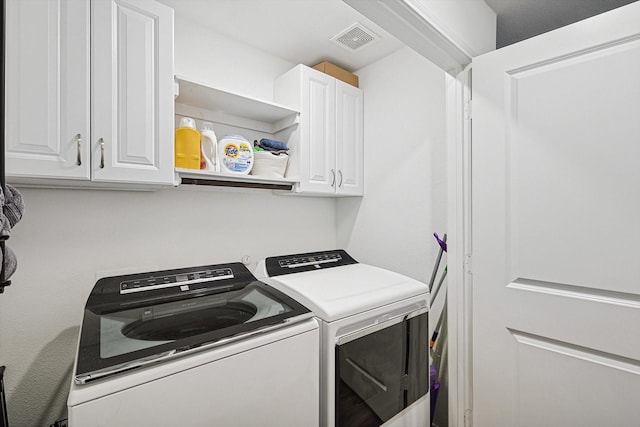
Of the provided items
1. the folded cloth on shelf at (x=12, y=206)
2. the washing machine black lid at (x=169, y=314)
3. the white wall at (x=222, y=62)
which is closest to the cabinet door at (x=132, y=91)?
the white wall at (x=222, y=62)

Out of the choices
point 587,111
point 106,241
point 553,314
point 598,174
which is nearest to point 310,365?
point 553,314

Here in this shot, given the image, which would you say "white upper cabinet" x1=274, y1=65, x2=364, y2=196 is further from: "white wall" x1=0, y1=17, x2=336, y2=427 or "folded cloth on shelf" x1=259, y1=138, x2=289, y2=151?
"white wall" x1=0, y1=17, x2=336, y2=427

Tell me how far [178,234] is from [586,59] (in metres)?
2.11

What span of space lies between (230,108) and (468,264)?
5.37 feet

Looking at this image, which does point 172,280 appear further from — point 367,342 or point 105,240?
point 367,342

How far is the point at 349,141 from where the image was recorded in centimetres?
228

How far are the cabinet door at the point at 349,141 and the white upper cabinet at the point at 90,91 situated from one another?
3.75ft

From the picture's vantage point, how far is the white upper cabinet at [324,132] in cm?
200

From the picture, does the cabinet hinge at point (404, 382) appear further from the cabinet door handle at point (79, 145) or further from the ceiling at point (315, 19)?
the ceiling at point (315, 19)

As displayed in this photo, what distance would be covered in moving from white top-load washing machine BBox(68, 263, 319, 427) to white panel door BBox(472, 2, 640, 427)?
915 mm

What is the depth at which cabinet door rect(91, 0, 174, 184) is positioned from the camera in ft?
4.17

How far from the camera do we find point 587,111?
117 centimetres

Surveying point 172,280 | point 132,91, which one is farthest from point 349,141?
point 172,280

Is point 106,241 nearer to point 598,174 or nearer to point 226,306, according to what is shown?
point 226,306
